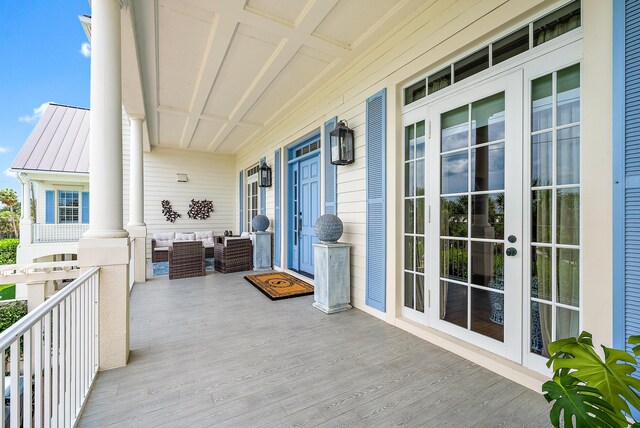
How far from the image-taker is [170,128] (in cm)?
646

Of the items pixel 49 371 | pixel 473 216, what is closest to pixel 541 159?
pixel 473 216

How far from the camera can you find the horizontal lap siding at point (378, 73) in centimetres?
232

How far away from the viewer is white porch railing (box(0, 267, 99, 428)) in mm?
1030

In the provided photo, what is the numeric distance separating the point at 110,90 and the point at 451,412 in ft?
11.3

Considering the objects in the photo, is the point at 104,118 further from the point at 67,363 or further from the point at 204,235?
the point at 204,235

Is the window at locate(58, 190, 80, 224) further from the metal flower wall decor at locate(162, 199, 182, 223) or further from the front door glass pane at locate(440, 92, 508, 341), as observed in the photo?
the front door glass pane at locate(440, 92, 508, 341)

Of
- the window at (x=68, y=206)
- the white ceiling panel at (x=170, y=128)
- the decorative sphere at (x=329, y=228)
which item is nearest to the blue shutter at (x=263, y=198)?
the white ceiling panel at (x=170, y=128)

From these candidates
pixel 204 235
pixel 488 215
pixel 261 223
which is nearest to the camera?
pixel 488 215

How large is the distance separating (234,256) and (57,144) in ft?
25.2

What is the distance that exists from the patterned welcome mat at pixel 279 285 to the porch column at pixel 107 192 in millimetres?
1967

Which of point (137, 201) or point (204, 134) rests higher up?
point (204, 134)

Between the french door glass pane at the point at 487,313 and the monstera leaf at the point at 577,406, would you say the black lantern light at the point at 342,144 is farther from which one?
the monstera leaf at the point at 577,406

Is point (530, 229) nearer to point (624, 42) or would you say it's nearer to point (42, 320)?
point (624, 42)

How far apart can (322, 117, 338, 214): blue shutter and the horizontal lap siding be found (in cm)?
8
